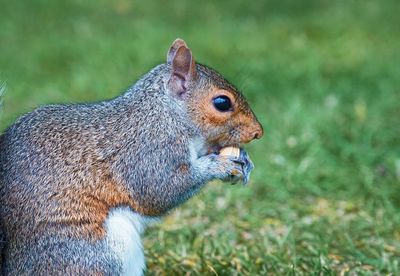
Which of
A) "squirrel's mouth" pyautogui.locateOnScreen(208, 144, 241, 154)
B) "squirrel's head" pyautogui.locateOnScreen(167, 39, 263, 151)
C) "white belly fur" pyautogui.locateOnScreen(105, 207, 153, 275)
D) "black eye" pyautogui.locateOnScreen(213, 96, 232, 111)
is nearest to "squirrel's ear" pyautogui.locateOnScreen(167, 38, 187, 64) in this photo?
"squirrel's head" pyautogui.locateOnScreen(167, 39, 263, 151)

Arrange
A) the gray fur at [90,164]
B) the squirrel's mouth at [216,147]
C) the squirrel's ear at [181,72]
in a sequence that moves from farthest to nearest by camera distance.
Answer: the squirrel's mouth at [216,147], the squirrel's ear at [181,72], the gray fur at [90,164]

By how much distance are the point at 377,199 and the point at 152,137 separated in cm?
189

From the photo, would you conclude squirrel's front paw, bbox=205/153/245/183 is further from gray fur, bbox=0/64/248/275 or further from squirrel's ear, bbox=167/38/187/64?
squirrel's ear, bbox=167/38/187/64

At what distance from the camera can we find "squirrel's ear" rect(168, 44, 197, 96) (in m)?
3.36

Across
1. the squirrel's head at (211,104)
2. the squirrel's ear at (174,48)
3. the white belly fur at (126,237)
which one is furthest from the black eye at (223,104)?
the white belly fur at (126,237)

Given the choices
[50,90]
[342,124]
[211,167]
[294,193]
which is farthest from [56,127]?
[50,90]

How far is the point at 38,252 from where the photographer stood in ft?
9.95

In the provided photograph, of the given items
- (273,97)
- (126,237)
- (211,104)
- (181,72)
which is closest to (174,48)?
(181,72)

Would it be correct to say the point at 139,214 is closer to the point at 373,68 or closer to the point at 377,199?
the point at 377,199

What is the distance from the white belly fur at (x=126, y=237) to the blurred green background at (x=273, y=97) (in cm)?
72

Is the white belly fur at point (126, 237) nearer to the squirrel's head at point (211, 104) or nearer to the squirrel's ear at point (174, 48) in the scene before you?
the squirrel's head at point (211, 104)

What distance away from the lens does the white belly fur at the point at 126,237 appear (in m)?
3.07

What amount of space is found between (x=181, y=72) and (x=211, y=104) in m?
0.17

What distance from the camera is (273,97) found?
22.4 feet
